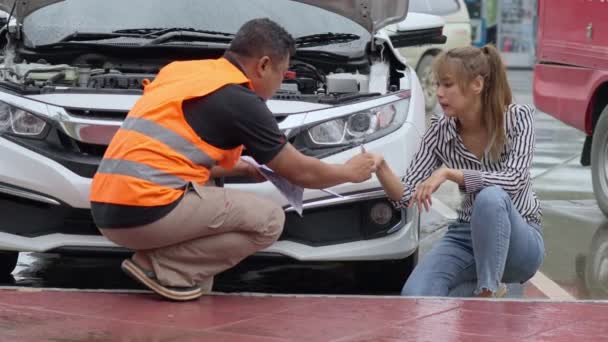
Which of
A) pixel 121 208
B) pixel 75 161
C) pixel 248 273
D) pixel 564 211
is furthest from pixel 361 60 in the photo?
pixel 564 211

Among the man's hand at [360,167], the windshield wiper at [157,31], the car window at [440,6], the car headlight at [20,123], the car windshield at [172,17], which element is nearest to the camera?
the man's hand at [360,167]

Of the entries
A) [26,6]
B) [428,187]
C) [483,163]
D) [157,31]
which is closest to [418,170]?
[483,163]

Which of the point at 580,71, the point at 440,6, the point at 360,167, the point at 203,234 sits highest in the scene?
the point at 360,167

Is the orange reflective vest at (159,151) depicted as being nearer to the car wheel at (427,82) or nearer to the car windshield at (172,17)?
the car windshield at (172,17)

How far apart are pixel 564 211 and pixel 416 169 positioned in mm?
4228

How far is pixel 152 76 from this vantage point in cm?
699

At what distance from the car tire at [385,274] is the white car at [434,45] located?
988 cm

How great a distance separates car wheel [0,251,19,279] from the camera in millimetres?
6605

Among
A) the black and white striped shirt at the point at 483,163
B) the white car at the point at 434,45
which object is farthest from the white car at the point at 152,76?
the white car at the point at 434,45

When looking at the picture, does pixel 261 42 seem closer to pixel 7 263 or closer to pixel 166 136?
pixel 166 136

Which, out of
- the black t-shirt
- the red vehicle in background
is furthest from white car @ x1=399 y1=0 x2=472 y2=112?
the black t-shirt

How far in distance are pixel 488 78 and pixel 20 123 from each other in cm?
220

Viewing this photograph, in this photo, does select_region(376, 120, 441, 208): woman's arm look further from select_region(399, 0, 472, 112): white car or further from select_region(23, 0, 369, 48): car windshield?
select_region(399, 0, 472, 112): white car

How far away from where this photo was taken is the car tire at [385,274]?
6551mm
